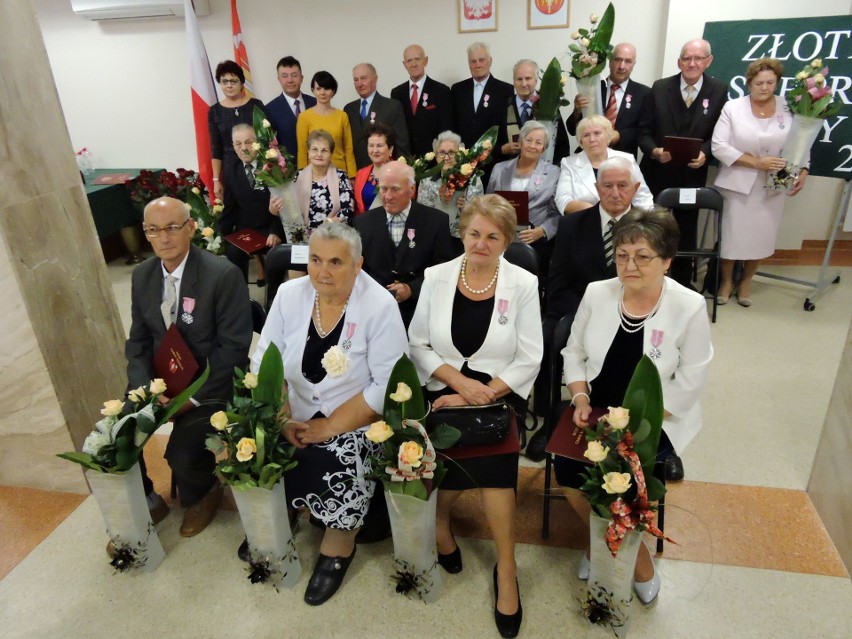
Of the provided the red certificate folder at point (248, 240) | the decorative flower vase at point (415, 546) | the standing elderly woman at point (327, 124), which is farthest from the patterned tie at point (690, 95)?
the decorative flower vase at point (415, 546)

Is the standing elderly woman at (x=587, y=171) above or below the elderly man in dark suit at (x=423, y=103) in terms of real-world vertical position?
below

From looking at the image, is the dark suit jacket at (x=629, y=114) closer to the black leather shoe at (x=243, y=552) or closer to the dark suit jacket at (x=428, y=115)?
the dark suit jacket at (x=428, y=115)

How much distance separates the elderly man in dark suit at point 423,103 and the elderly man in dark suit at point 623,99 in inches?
42.7

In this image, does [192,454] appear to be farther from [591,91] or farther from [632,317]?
[591,91]

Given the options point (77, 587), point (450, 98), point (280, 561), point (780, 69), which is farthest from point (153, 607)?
point (780, 69)

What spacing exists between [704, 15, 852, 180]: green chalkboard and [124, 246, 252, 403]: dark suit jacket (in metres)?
4.41

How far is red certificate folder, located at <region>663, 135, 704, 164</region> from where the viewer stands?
4074mm

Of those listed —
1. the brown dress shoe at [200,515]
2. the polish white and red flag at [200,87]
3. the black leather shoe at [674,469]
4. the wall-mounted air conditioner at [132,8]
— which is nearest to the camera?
the brown dress shoe at [200,515]

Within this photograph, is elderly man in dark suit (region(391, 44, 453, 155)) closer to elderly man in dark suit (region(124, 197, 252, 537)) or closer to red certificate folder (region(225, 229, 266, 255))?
red certificate folder (region(225, 229, 266, 255))

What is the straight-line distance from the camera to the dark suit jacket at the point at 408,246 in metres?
3.12

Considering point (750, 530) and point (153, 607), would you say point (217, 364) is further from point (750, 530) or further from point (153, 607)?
point (750, 530)

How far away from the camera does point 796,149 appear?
4.14 metres

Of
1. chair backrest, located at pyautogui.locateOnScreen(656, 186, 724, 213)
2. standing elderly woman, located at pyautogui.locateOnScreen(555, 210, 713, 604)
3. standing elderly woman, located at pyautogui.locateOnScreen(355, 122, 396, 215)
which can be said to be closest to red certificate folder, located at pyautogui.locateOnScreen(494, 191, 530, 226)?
standing elderly woman, located at pyautogui.locateOnScreen(355, 122, 396, 215)

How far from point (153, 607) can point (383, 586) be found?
2.81ft
